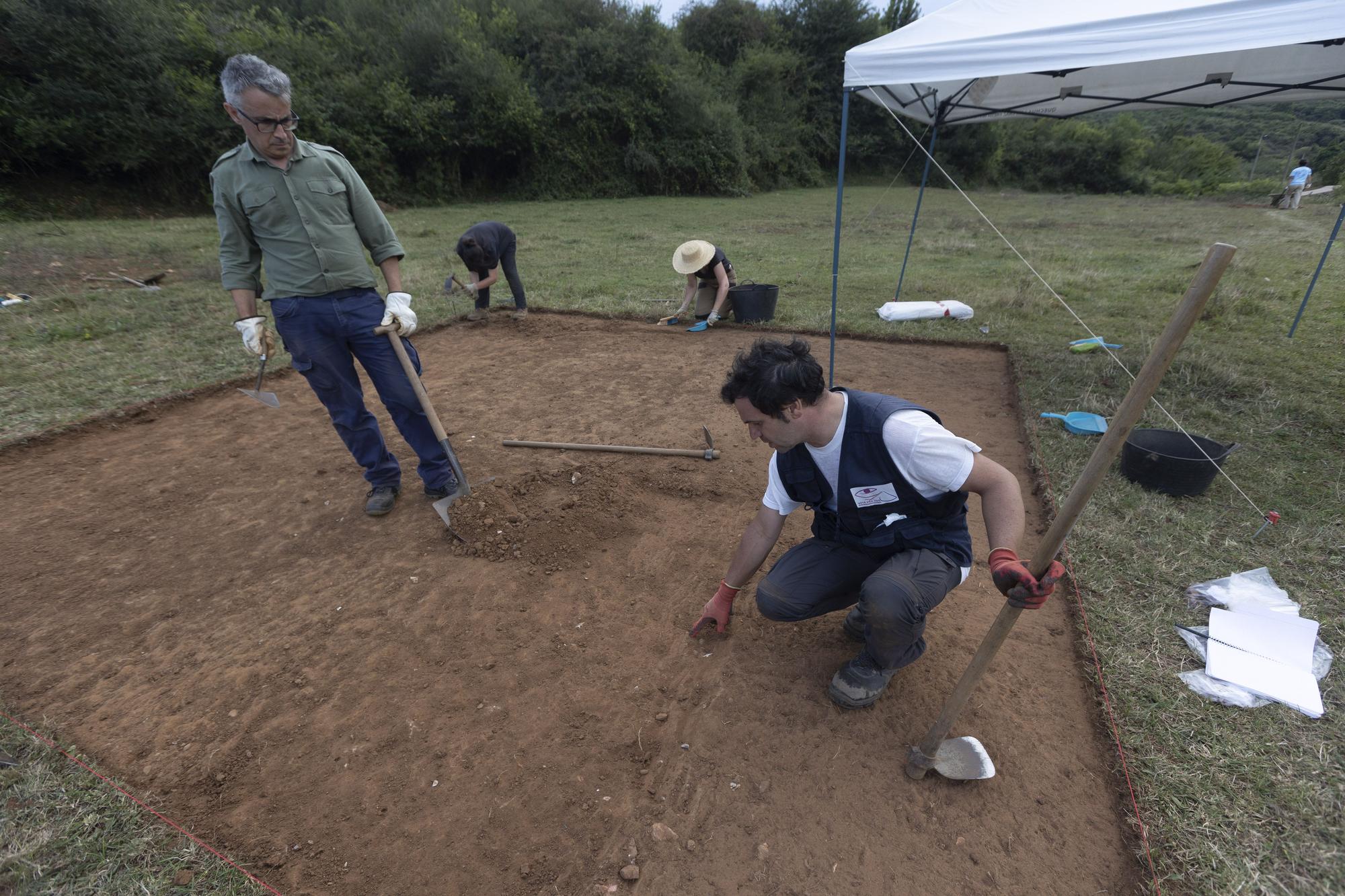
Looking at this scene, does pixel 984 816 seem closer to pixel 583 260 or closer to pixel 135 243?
pixel 583 260

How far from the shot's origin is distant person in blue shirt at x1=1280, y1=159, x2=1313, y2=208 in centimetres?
1788

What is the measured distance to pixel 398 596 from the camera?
9.53 ft

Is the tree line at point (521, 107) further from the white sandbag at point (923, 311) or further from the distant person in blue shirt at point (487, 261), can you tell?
the distant person in blue shirt at point (487, 261)

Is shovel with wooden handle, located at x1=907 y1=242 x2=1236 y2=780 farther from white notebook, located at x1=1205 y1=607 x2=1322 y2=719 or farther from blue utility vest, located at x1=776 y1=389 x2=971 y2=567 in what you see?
white notebook, located at x1=1205 y1=607 x2=1322 y2=719

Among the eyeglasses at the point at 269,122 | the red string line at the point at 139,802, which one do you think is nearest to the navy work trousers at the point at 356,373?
the eyeglasses at the point at 269,122

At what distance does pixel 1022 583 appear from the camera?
1597 mm

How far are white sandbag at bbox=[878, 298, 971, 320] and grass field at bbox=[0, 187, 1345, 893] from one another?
0.15 meters

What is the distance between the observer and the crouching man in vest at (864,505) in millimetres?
1901

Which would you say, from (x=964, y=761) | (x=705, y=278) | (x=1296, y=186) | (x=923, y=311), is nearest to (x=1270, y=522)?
(x=964, y=761)

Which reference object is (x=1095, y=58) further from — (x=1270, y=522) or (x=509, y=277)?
(x=509, y=277)

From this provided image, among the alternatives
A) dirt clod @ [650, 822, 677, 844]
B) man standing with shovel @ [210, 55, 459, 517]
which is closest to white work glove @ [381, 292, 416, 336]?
man standing with shovel @ [210, 55, 459, 517]

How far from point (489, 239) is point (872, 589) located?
5.92 m

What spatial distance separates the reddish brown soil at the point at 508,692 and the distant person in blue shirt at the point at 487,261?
10.2 feet

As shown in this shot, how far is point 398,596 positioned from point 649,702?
1390 mm
